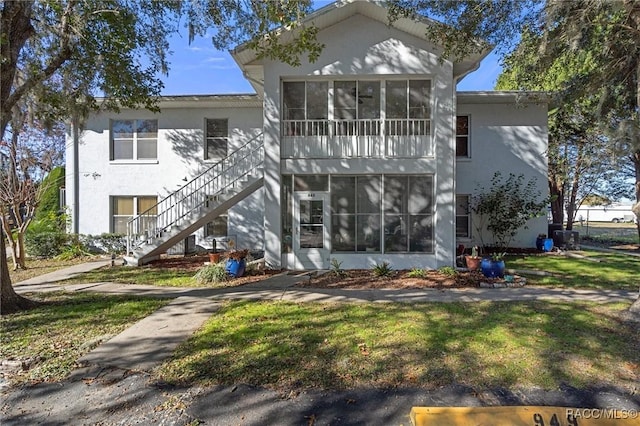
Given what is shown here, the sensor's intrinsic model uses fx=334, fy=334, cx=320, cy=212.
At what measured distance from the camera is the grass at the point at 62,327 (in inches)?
163

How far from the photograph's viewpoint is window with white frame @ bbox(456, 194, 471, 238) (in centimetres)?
1423

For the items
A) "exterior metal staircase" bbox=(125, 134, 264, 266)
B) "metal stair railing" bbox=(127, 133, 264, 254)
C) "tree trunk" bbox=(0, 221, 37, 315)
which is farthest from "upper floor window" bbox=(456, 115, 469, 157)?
"tree trunk" bbox=(0, 221, 37, 315)

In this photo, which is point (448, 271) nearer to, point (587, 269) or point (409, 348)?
point (587, 269)

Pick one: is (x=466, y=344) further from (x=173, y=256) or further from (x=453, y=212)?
(x=173, y=256)

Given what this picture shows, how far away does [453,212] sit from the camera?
996cm

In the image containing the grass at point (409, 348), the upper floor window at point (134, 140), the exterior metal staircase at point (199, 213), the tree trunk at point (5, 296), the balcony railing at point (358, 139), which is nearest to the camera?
the grass at point (409, 348)

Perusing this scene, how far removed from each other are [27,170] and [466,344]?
14.0m

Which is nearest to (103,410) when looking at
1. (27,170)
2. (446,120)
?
(446,120)

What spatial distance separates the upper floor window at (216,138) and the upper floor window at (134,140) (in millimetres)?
2205

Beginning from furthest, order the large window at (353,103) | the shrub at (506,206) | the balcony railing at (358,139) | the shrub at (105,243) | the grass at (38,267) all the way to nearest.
Result: 1. the shrub at (105,243)
2. the shrub at (506,206)
3. the large window at (353,103)
4. the balcony railing at (358,139)
5. the grass at (38,267)

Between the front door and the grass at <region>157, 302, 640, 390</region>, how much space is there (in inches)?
162

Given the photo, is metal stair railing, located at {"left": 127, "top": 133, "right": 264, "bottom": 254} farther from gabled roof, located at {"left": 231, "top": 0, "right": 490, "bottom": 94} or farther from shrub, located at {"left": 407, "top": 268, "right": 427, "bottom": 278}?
shrub, located at {"left": 407, "top": 268, "right": 427, "bottom": 278}

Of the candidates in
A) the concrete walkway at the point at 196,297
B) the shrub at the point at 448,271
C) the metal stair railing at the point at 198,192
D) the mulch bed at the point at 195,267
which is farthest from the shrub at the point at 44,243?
the shrub at the point at 448,271

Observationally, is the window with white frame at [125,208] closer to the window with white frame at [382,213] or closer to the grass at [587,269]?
the window with white frame at [382,213]
